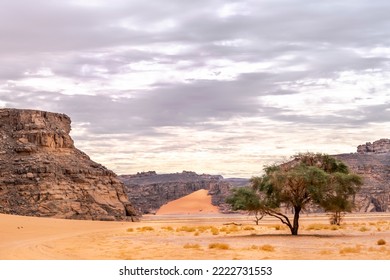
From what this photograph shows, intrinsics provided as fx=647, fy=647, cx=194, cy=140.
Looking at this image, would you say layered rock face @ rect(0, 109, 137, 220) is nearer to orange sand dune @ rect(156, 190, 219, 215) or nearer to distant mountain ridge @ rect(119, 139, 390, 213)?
distant mountain ridge @ rect(119, 139, 390, 213)

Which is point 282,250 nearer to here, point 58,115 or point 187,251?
point 187,251

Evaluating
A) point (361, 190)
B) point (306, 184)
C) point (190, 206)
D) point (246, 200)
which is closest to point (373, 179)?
point (361, 190)

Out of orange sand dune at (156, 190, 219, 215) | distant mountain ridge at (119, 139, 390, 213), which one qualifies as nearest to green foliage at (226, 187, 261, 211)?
distant mountain ridge at (119, 139, 390, 213)

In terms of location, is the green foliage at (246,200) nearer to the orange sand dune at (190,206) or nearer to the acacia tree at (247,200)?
the acacia tree at (247,200)

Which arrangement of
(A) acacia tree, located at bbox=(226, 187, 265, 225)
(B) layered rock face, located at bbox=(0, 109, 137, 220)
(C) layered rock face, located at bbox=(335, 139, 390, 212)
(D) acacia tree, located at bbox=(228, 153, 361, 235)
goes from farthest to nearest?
(C) layered rock face, located at bbox=(335, 139, 390, 212), (B) layered rock face, located at bbox=(0, 109, 137, 220), (A) acacia tree, located at bbox=(226, 187, 265, 225), (D) acacia tree, located at bbox=(228, 153, 361, 235)

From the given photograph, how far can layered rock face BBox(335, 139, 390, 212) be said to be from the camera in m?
139

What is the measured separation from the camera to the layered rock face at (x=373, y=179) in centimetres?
13938

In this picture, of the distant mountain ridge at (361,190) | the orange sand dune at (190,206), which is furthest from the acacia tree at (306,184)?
the orange sand dune at (190,206)

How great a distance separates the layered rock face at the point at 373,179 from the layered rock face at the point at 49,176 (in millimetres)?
58027

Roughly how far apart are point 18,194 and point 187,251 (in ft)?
164

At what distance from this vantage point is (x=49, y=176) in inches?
3024

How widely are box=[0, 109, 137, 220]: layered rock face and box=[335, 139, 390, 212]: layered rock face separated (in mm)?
58027
